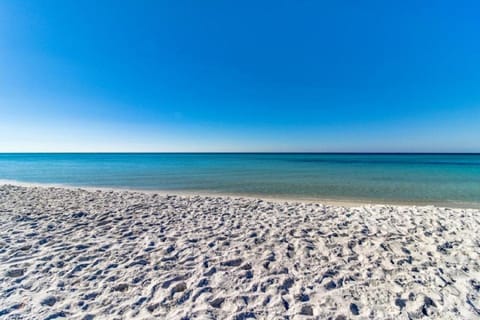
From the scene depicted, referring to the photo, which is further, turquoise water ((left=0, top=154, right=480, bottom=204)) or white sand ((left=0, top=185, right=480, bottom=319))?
turquoise water ((left=0, top=154, right=480, bottom=204))

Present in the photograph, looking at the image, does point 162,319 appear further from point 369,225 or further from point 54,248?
point 369,225

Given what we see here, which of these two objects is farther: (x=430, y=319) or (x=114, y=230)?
(x=114, y=230)

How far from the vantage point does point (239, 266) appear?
3857 millimetres

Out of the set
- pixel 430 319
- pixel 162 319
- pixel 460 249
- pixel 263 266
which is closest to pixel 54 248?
pixel 162 319

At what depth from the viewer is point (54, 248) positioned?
14.5 ft

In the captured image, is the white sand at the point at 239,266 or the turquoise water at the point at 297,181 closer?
the white sand at the point at 239,266

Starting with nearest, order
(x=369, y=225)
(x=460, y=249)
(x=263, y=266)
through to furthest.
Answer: (x=263, y=266), (x=460, y=249), (x=369, y=225)

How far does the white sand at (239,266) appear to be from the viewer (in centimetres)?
286

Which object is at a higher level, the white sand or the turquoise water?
the white sand

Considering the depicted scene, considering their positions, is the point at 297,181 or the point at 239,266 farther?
the point at 297,181

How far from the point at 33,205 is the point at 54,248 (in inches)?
200

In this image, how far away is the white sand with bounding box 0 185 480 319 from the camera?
286cm

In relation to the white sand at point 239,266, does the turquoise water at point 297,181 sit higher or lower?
lower

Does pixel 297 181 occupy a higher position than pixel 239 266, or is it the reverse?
pixel 239 266
